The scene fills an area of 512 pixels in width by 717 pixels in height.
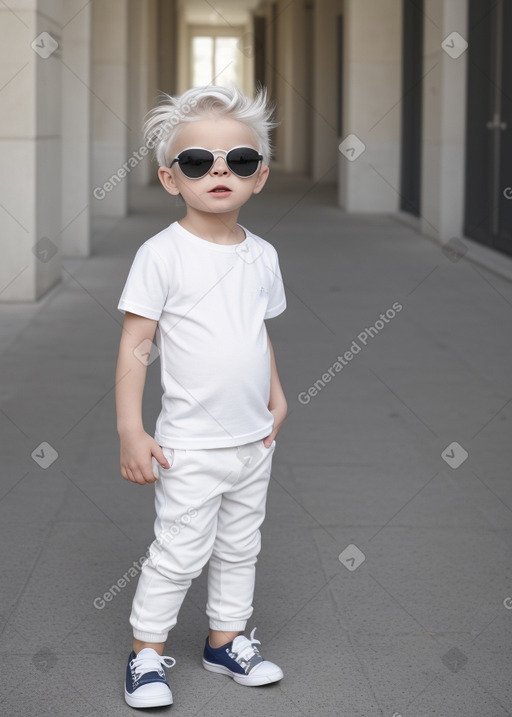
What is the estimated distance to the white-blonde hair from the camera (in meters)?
2.63

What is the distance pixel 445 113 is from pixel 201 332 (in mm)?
10672

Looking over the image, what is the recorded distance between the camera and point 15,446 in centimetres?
503

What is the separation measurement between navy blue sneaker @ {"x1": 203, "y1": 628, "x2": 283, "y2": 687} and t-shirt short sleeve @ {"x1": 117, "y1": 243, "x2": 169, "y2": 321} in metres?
0.86

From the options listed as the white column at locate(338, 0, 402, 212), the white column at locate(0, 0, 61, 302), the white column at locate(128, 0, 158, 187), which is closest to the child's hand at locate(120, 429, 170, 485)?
the white column at locate(0, 0, 61, 302)

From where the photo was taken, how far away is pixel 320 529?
13.3ft

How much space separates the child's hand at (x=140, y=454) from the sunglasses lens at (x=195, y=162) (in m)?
0.60

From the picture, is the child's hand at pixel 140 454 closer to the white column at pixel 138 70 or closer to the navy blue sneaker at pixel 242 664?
the navy blue sneaker at pixel 242 664

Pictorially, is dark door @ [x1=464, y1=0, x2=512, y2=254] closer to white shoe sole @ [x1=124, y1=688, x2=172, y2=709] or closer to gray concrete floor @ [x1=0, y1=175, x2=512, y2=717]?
gray concrete floor @ [x1=0, y1=175, x2=512, y2=717]

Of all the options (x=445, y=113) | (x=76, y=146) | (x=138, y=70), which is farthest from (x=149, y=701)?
(x=138, y=70)

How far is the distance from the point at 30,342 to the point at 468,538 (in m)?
4.04

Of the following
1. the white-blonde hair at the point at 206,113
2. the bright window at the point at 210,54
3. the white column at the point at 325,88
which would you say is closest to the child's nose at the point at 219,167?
the white-blonde hair at the point at 206,113

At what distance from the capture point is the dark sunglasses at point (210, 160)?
8.55 feet

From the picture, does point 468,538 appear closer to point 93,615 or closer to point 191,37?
point 93,615

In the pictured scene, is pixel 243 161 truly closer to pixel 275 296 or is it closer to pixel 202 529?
pixel 275 296
